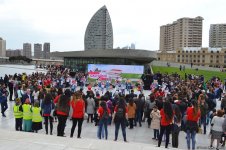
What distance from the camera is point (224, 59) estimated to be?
492ft

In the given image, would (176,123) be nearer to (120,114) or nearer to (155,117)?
(155,117)

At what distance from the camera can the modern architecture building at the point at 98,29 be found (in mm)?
92438

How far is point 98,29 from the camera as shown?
94.1m

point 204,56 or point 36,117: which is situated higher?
point 204,56

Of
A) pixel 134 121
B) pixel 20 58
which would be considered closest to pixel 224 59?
pixel 20 58

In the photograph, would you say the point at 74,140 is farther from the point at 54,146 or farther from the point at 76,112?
the point at 76,112

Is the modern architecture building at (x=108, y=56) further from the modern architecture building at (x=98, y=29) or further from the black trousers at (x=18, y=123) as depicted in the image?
the modern architecture building at (x=98, y=29)

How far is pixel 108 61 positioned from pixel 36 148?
38507 millimetres

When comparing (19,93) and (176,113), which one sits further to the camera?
(19,93)

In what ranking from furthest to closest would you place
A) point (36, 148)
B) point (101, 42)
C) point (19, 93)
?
point (101, 42), point (19, 93), point (36, 148)

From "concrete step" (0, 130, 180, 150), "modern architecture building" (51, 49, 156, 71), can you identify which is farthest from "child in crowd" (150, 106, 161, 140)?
"modern architecture building" (51, 49, 156, 71)

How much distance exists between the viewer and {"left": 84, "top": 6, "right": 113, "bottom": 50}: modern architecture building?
92438 mm

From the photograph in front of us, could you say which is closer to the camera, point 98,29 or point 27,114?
point 27,114

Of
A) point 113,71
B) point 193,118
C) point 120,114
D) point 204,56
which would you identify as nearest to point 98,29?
point 113,71
